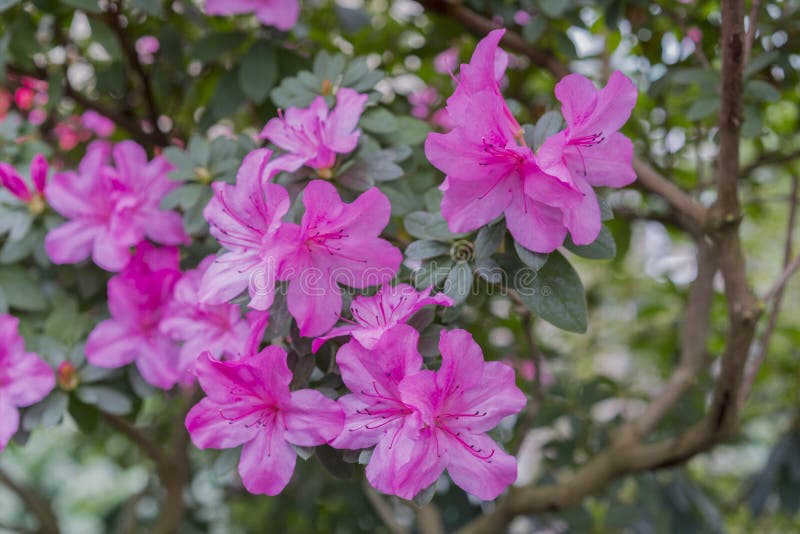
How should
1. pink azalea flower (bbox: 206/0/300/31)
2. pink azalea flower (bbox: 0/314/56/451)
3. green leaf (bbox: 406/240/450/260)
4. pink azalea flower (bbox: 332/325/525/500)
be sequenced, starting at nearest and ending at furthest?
pink azalea flower (bbox: 332/325/525/500) → green leaf (bbox: 406/240/450/260) → pink azalea flower (bbox: 0/314/56/451) → pink azalea flower (bbox: 206/0/300/31)

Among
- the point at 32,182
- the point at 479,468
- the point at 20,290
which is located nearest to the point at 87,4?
the point at 32,182

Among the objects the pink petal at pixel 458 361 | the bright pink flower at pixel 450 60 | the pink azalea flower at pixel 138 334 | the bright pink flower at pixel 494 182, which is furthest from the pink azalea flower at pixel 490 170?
the bright pink flower at pixel 450 60

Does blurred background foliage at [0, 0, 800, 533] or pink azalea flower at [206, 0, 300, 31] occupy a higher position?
pink azalea flower at [206, 0, 300, 31]

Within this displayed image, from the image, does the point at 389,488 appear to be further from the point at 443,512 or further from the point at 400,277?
the point at 443,512

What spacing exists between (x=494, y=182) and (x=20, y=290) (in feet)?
2.39

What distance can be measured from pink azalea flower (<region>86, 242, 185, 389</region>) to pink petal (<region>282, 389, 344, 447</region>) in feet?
1.06

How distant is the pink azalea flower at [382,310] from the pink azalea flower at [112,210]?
1.36ft

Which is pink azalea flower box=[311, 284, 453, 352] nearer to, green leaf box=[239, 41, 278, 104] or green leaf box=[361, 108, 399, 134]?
green leaf box=[361, 108, 399, 134]

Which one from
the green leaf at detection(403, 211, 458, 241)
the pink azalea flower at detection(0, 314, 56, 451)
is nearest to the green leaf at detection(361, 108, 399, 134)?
the green leaf at detection(403, 211, 458, 241)

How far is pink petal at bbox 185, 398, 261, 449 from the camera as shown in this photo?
80 centimetres

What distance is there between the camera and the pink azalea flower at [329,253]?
762mm

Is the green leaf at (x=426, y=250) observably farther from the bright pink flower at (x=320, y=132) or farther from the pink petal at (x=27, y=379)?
the pink petal at (x=27, y=379)

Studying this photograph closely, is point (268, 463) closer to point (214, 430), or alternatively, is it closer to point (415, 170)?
point (214, 430)

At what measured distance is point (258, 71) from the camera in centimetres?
129
